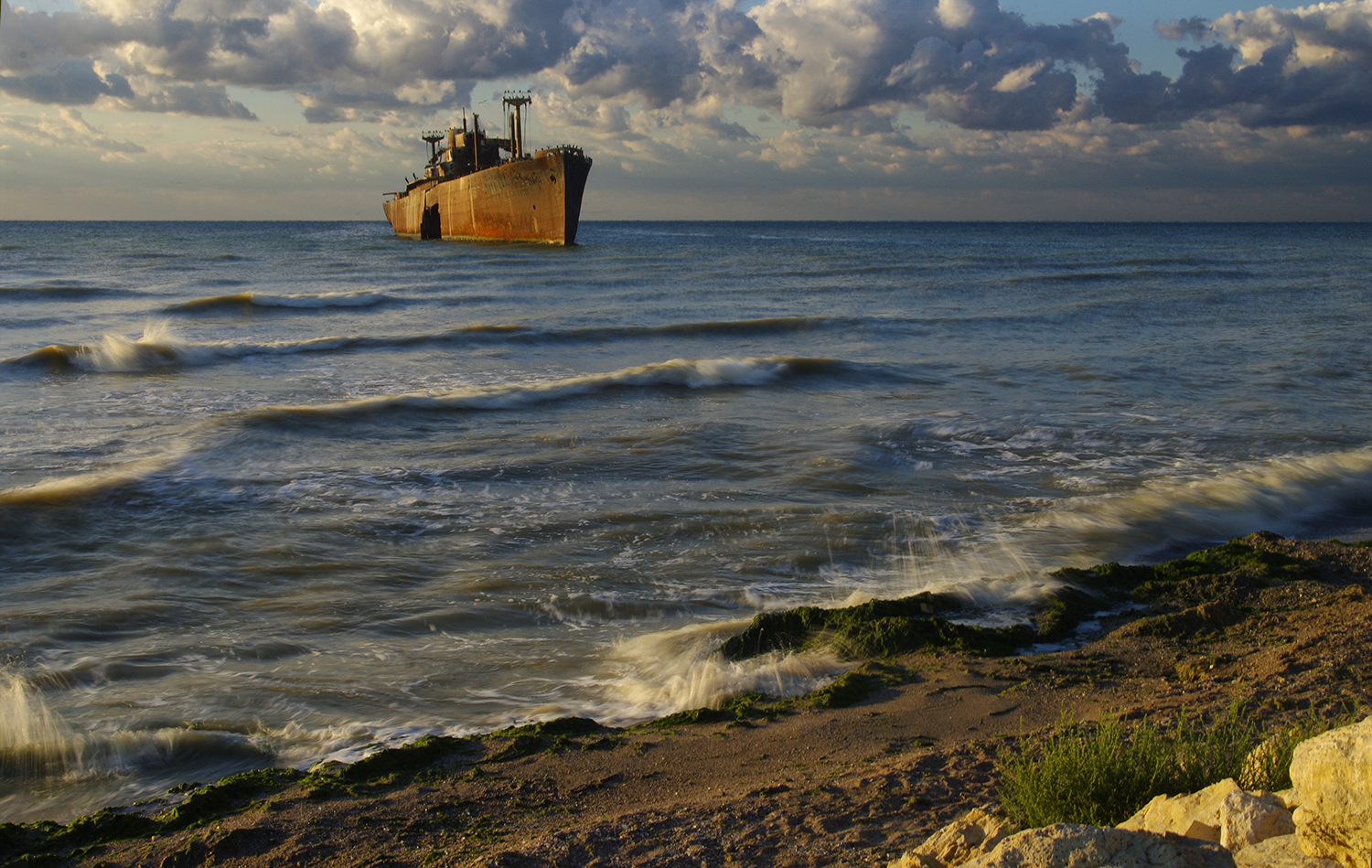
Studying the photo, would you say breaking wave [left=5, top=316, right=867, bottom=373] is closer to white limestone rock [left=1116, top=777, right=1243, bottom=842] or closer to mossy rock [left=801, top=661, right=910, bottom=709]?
mossy rock [left=801, top=661, right=910, bottom=709]

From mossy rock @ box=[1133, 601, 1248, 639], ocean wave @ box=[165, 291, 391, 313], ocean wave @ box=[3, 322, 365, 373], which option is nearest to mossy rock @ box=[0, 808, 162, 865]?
mossy rock @ box=[1133, 601, 1248, 639]

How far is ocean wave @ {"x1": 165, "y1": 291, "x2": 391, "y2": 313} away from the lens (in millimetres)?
22312

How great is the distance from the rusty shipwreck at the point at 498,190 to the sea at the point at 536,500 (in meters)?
28.2

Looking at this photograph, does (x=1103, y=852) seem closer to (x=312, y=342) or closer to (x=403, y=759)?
(x=403, y=759)

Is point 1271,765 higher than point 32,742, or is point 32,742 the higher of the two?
point 1271,765

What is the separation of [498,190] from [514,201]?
1.39 meters

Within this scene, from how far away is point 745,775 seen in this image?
11.0ft

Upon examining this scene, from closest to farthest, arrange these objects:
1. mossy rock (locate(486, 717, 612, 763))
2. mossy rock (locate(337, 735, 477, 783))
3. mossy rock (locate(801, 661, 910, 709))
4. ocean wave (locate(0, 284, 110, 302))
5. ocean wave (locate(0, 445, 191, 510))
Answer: mossy rock (locate(337, 735, 477, 783))
mossy rock (locate(486, 717, 612, 763))
mossy rock (locate(801, 661, 910, 709))
ocean wave (locate(0, 445, 191, 510))
ocean wave (locate(0, 284, 110, 302))

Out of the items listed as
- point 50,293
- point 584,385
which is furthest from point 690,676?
point 50,293

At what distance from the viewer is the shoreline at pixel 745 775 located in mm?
2869

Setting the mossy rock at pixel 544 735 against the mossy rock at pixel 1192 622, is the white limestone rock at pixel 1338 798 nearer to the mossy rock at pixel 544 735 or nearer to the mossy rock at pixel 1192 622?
the mossy rock at pixel 544 735

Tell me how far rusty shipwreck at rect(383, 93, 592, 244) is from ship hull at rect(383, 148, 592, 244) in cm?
5

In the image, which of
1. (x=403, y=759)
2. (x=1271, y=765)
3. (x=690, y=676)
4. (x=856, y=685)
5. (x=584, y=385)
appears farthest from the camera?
(x=584, y=385)

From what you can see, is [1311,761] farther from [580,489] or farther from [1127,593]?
[580,489]
